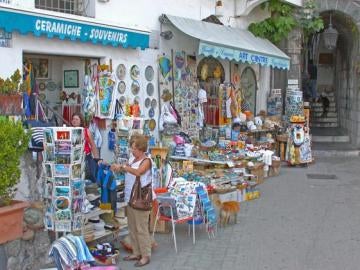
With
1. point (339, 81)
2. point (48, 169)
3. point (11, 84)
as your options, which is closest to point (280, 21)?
point (339, 81)

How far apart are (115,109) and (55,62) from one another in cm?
130

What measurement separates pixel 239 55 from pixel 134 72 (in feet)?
7.97

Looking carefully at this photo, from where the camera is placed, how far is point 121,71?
9914 mm

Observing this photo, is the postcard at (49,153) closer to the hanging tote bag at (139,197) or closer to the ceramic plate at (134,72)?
the hanging tote bag at (139,197)

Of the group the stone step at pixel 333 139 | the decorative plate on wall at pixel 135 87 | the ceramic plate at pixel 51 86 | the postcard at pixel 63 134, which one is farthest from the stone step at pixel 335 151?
the postcard at pixel 63 134

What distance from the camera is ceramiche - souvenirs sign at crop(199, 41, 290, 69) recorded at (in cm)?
1058

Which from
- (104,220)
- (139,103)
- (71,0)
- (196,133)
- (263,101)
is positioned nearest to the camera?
(104,220)

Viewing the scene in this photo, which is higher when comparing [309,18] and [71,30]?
[309,18]

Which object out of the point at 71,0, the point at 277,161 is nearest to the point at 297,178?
the point at 277,161

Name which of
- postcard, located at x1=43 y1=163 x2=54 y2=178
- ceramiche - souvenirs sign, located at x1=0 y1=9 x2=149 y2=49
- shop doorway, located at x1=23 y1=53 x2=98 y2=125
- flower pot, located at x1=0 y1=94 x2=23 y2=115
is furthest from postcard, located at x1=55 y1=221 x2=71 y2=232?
shop doorway, located at x1=23 y1=53 x2=98 y2=125

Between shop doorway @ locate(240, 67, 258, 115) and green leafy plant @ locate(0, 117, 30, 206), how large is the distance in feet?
31.6

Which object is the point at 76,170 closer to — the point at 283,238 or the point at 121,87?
the point at 283,238

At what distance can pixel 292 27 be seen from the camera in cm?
1453

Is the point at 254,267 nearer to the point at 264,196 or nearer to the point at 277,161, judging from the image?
the point at 264,196
